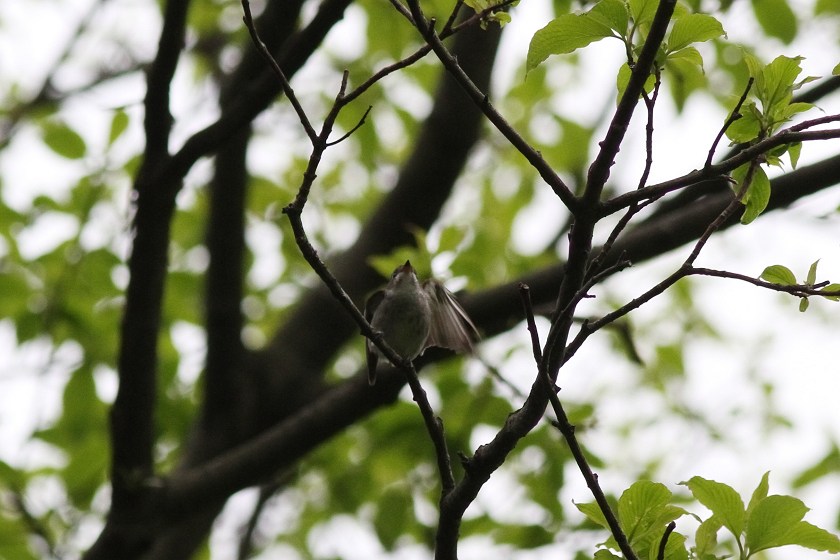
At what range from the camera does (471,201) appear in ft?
27.5

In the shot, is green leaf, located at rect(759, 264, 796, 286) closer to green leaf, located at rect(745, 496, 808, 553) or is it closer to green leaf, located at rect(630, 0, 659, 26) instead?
green leaf, located at rect(745, 496, 808, 553)

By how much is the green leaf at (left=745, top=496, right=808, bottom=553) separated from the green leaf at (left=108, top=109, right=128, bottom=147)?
410 centimetres

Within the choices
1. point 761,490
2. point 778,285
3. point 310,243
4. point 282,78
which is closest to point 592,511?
point 761,490

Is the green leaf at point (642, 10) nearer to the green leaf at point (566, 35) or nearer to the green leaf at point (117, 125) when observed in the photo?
the green leaf at point (566, 35)

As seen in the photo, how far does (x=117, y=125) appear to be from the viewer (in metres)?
5.22

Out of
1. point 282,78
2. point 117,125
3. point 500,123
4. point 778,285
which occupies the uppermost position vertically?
point 117,125

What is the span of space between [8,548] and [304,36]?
3.24 metres

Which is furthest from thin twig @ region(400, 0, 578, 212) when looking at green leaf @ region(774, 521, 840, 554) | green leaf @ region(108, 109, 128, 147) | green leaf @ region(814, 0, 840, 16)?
green leaf @ region(814, 0, 840, 16)

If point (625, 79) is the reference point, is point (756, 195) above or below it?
below

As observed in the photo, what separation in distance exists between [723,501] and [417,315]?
85.2 inches

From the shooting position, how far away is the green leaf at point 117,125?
5195 mm

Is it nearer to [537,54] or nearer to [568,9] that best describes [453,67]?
[537,54]

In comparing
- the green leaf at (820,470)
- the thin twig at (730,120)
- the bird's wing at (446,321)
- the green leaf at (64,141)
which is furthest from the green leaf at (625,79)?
the green leaf at (64,141)

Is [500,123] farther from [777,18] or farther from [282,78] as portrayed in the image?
[777,18]
